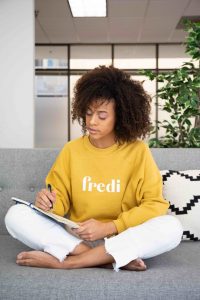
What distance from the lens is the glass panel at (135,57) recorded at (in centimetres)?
930

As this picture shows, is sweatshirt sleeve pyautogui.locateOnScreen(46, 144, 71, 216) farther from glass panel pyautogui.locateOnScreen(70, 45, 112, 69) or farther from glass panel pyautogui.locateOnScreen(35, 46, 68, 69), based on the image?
glass panel pyautogui.locateOnScreen(35, 46, 68, 69)

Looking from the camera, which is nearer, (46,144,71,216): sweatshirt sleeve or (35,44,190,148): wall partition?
(46,144,71,216): sweatshirt sleeve

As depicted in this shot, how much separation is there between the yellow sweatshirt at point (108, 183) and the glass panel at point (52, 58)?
7795 mm

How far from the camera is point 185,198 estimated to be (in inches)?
76.9

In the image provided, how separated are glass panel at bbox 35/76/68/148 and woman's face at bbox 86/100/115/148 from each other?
7.78 m

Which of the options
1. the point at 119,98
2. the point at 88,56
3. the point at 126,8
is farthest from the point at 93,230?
the point at 88,56

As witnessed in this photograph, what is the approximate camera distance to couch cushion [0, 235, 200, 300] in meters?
1.28

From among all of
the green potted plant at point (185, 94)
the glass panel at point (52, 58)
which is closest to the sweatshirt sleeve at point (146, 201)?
the green potted plant at point (185, 94)

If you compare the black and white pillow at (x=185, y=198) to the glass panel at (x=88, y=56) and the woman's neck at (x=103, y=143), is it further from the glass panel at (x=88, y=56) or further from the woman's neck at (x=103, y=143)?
the glass panel at (x=88, y=56)

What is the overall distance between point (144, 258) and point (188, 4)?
5485mm

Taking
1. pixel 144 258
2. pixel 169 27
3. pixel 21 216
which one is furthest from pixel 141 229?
pixel 169 27

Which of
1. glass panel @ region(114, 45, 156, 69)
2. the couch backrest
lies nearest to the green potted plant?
the couch backrest

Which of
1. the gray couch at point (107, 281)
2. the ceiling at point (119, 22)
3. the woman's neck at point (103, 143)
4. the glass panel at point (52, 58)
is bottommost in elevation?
the gray couch at point (107, 281)

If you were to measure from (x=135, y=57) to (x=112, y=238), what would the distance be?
8.42 meters
